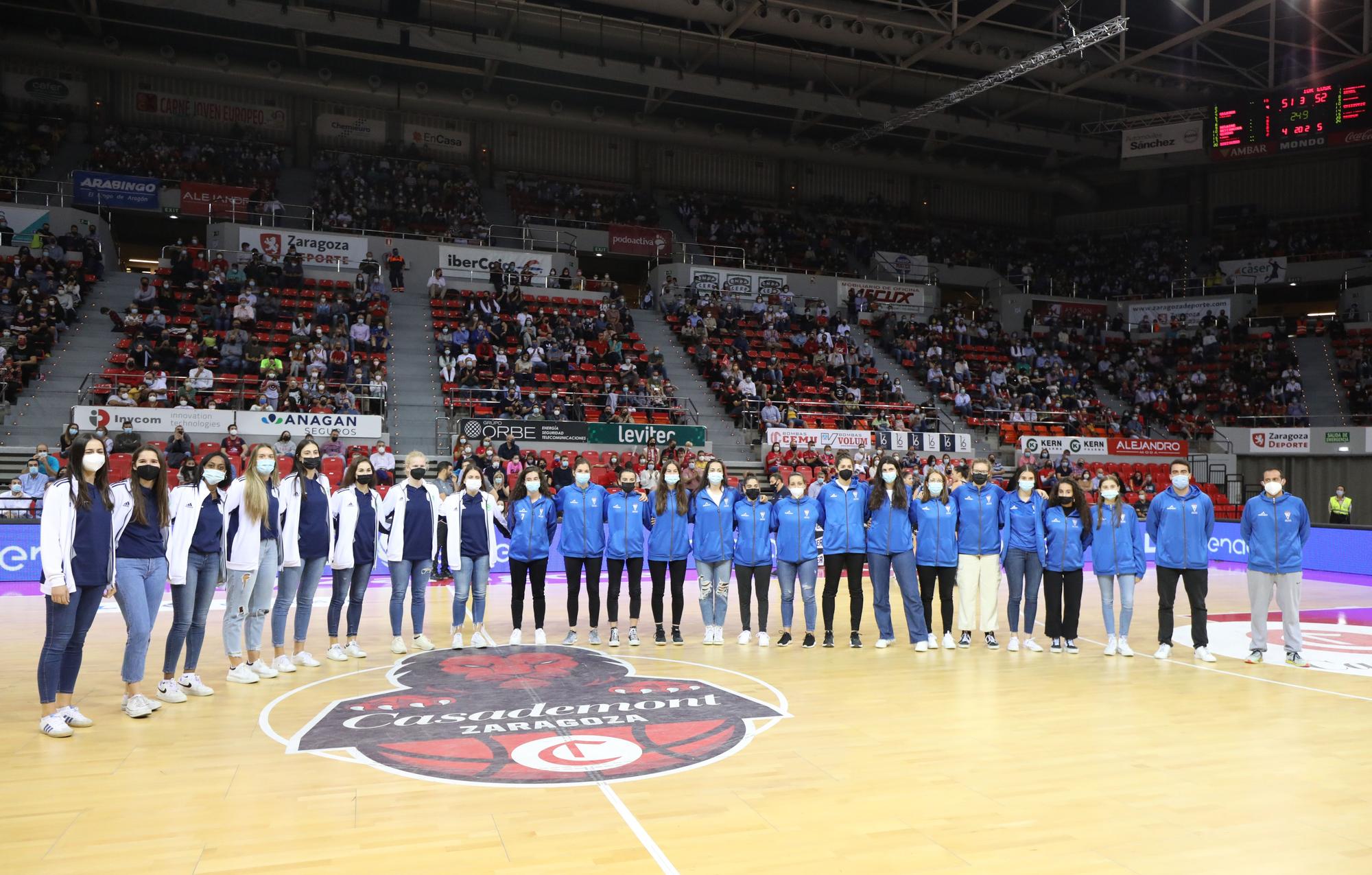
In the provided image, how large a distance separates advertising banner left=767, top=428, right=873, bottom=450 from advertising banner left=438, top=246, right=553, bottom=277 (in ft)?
31.5

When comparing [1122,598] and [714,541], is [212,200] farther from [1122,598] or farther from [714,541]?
[1122,598]

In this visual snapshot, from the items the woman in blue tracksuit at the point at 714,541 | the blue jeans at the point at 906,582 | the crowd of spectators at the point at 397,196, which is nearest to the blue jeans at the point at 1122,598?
the blue jeans at the point at 906,582

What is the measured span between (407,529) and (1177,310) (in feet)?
105

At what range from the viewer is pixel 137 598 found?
21.7ft

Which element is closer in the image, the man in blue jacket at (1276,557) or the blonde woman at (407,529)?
the man in blue jacket at (1276,557)

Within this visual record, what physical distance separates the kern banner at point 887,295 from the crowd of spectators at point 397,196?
11.9 meters

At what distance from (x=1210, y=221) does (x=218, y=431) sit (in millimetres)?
36488

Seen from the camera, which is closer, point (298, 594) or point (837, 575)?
point (298, 594)

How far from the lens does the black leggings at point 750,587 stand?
9825mm

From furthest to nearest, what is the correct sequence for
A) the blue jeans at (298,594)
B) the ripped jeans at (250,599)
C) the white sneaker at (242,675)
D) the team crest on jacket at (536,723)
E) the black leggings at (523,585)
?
the black leggings at (523,585)
the blue jeans at (298,594)
the white sneaker at (242,675)
the ripped jeans at (250,599)
the team crest on jacket at (536,723)

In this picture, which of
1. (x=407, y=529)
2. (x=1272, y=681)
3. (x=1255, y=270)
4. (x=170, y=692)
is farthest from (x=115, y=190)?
(x=1255, y=270)

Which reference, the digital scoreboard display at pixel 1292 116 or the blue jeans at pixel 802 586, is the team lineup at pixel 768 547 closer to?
the blue jeans at pixel 802 586

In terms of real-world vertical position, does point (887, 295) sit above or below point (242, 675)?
above

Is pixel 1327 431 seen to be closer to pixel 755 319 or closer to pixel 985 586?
pixel 755 319
